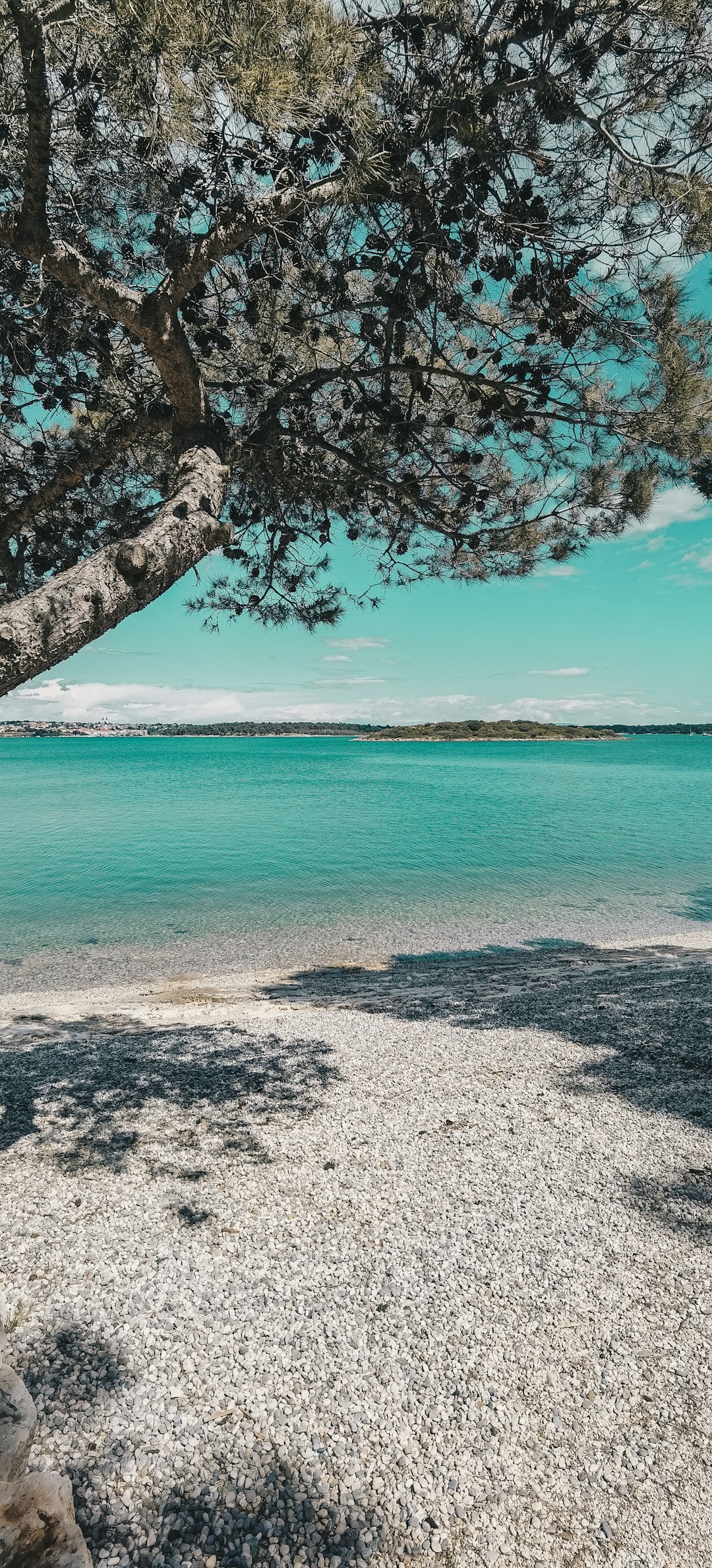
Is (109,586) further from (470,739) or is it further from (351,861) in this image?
(470,739)

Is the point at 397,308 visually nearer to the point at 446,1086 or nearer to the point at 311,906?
the point at 446,1086

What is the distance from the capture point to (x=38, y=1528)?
1.70 metres

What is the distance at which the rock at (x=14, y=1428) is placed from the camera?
1.71m

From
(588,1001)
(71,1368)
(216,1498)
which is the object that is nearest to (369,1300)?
(216,1498)

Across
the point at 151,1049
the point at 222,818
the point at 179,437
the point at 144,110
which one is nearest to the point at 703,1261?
the point at 151,1049

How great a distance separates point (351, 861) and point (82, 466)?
638 inches

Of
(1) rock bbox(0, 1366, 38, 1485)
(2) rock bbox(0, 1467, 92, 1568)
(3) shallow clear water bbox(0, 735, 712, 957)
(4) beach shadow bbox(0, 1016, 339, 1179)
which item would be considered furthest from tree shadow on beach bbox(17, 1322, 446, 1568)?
(3) shallow clear water bbox(0, 735, 712, 957)

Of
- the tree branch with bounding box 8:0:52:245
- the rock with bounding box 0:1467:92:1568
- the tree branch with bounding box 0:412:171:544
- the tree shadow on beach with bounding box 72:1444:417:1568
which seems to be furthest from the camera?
the tree branch with bounding box 0:412:171:544

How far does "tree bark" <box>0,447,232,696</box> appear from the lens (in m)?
2.61

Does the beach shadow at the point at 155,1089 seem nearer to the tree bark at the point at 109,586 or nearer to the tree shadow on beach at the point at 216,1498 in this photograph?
the tree shadow on beach at the point at 216,1498

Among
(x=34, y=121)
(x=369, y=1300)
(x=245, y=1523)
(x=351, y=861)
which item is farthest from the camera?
(x=351, y=861)

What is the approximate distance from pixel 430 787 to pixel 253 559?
41.8m

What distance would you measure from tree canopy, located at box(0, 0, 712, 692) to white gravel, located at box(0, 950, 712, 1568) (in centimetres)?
261

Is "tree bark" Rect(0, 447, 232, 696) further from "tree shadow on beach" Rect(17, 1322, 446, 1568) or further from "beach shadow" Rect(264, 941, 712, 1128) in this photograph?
"beach shadow" Rect(264, 941, 712, 1128)
